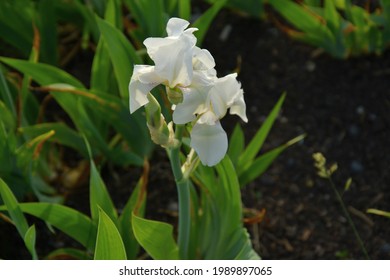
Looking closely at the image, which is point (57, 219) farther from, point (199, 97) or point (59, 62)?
point (59, 62)

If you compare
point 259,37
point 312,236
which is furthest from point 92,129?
point 259,37

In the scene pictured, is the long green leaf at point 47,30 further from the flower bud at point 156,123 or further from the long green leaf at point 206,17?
the flower bud at point 156,123

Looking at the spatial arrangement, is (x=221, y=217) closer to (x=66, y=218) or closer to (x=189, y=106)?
(x=66, y=218)

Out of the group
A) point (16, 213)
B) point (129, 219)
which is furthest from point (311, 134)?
point (16, 213)

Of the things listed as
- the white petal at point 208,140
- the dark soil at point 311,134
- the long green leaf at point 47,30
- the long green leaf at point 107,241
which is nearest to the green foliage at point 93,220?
the long green leaf at point 107,241

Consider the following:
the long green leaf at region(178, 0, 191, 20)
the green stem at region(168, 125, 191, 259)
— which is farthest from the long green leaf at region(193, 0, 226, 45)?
the green stem at region(168, 125, 191, 259)

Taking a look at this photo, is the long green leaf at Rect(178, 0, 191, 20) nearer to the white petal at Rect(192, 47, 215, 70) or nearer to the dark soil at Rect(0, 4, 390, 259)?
the dark soil at Rect(0, 4, 390, 259)
